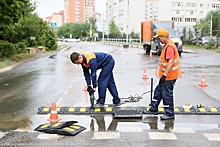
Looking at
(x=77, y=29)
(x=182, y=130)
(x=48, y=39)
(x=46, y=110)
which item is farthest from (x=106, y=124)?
(x=77, y=29)

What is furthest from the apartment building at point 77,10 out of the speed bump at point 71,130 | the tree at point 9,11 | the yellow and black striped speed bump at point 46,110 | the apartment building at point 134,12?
the speed bump at point 71,130

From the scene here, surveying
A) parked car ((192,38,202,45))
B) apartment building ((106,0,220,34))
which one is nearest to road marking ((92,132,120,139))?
parked car ((192,38,202,45))

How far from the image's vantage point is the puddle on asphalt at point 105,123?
5.99m

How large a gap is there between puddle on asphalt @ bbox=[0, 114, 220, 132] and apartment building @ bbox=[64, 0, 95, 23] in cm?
16095

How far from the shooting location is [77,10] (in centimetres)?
17188

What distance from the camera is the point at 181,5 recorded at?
331 feet

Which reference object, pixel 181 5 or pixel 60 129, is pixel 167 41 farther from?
pixel 181 5

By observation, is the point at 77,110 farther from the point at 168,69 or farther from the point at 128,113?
the point at 168,69

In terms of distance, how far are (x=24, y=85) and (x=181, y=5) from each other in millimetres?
95415

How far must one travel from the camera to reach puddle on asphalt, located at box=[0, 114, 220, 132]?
5.99 metres

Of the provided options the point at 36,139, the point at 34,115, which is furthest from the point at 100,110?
the point at 36,139

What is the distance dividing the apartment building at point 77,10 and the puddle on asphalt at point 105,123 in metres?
161

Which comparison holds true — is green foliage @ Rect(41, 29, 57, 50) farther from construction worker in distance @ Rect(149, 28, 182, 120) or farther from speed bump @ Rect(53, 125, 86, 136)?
speed bump @ Rect(53, 125, 86, 136)

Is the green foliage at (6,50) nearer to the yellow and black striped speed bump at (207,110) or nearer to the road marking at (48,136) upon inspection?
the yellow and black striped speed bump at (207,110)
